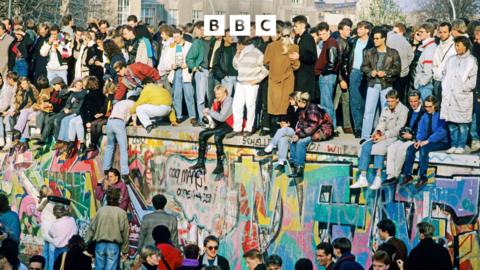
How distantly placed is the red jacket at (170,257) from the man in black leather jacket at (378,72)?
4.91m

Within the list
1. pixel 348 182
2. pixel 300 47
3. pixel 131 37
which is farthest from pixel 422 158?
pixel 131 37

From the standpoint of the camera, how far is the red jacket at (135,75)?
28.1 metres

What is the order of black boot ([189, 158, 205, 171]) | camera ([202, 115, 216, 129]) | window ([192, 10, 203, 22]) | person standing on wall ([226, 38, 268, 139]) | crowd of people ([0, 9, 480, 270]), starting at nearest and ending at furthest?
crowd of people ([0, 9, 480, 270]) → person standing on wall ([226, 38, 268, 139]) → camera ([202, 115, 216, 129]) → black boot ([189, 158, 205, 171]) → window ([192, 10, 203, 22])

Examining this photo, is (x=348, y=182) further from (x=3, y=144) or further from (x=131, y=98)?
(x=3, y=144)

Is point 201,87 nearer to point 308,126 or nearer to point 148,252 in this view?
point 308,126

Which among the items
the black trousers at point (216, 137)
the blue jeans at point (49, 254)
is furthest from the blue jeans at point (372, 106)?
the blue jeans at point (49, 254)

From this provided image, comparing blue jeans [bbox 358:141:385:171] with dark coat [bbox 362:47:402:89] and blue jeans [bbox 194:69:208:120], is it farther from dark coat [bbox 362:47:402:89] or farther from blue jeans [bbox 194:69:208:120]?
blue jeans [bbox 194:69:208:120]

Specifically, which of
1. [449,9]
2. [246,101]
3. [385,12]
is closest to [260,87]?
[246,101]

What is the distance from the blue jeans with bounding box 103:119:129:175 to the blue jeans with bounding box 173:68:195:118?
1162 mm

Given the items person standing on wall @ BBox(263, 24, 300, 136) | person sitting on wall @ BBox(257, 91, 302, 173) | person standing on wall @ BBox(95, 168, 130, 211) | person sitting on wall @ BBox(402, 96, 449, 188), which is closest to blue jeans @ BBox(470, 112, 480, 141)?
person sitting on wall @ BBox(402, 96, 449, 188)

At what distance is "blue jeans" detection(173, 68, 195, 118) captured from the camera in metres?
28.2

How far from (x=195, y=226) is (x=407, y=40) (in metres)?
5.50

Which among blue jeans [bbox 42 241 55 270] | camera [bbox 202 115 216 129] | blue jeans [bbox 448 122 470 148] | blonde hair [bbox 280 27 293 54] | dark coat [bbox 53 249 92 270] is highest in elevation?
blonde hair [bbox 280 27 293 54]

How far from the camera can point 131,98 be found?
28.3 meters
